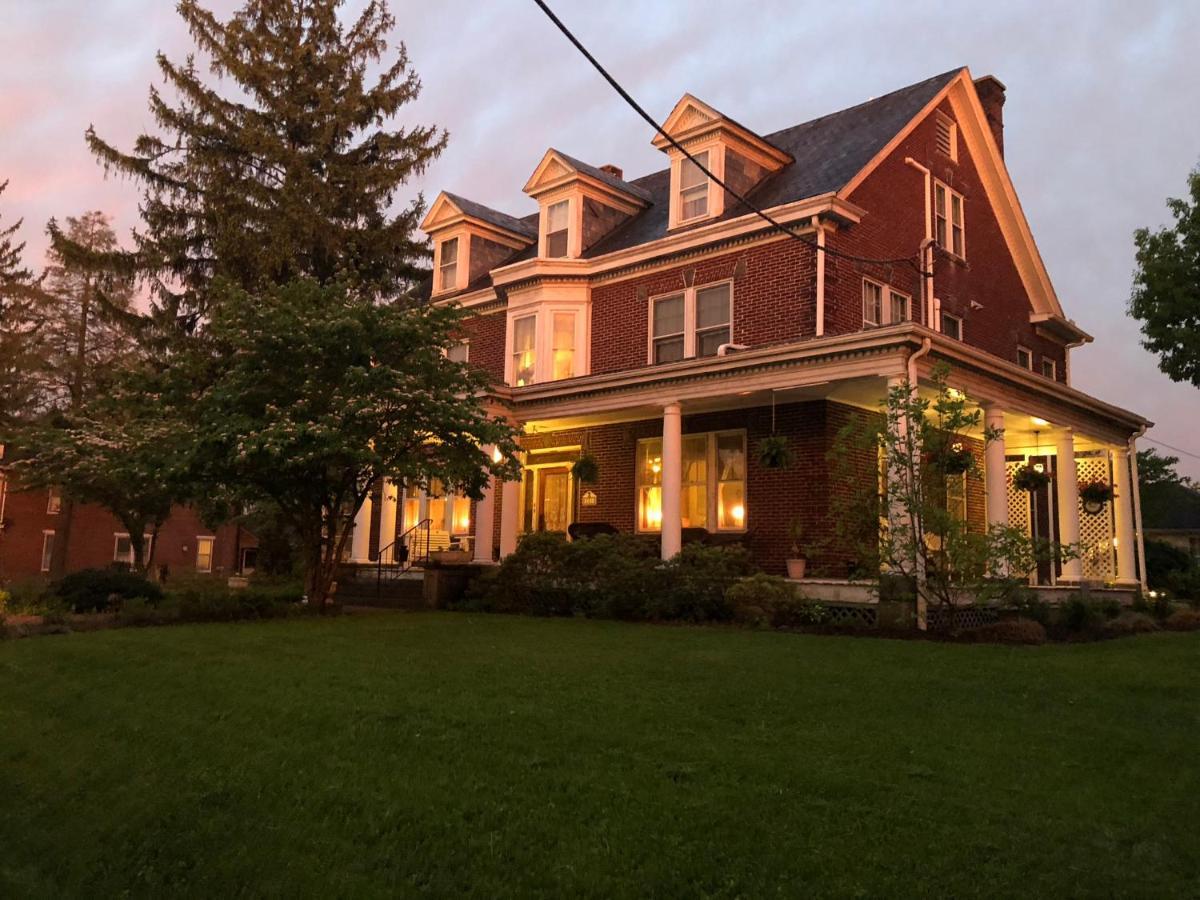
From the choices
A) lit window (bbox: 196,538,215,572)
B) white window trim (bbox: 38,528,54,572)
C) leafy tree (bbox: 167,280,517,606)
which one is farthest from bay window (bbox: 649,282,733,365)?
white window trim (bbox: 38,528,54,572)

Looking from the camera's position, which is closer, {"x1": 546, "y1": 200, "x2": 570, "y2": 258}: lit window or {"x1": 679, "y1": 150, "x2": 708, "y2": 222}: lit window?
{"x1": 679, "y1": 150, "x2": 708, "y2": 222}: lit window

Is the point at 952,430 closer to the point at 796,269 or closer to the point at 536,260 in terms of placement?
the point at 796,269

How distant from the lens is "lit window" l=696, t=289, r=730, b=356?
1700cm

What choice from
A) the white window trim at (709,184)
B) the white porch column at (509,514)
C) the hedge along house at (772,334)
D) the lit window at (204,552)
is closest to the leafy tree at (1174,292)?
the hedge along house at (772,334)

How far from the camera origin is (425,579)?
16.4 meters

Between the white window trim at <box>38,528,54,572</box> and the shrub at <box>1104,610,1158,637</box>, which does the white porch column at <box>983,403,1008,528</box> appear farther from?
the white window trim at <box>38,528,54,572</box>

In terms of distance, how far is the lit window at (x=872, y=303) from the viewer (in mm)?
16656

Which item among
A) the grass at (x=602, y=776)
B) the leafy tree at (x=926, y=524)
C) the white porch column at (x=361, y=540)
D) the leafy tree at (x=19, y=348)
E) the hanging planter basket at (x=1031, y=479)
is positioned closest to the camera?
the grass at (x=602, y=776)

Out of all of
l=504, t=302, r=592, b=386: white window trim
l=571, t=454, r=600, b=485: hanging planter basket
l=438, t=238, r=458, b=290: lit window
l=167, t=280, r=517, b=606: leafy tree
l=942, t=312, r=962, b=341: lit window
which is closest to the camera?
l=167, t=280, r=517, b=606: leafy tree

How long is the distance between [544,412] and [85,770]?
1148cm

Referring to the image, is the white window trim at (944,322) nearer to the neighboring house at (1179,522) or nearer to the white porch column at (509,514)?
the white porch column at (509,514)

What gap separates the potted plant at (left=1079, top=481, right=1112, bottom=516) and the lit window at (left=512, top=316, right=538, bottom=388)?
35.1ft

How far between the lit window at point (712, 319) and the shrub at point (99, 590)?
33.6 feet

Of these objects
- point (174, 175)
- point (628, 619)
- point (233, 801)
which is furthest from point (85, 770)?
point (174, 175)
